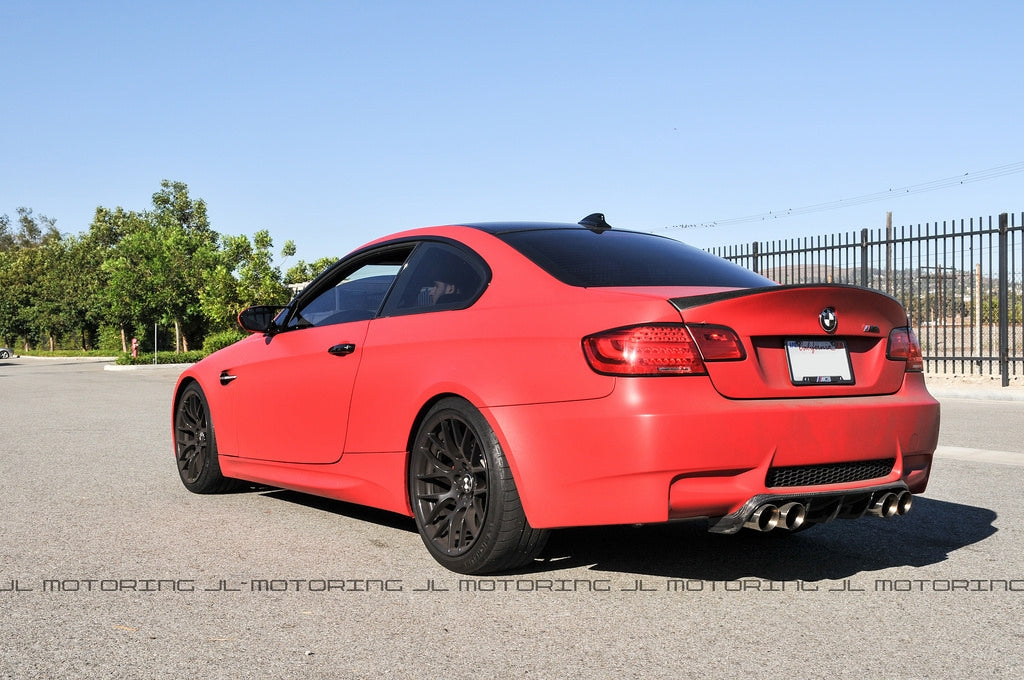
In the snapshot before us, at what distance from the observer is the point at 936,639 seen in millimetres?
3617

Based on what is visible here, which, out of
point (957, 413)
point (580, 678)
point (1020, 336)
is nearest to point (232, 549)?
point (580, 678)

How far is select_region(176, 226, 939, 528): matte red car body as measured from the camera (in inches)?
152

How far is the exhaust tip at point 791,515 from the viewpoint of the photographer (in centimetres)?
394

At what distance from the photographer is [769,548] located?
5.12 m

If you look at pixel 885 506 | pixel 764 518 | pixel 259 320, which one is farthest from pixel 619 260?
pixel 259 320

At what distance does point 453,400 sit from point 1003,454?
19.7 feet

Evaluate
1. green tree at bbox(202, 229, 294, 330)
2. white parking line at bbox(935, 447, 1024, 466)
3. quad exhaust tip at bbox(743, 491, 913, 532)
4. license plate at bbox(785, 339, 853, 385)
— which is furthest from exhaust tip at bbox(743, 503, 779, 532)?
green tree at bbox(202, 229, 294, 330)

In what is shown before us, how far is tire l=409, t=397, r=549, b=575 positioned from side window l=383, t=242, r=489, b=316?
524mm

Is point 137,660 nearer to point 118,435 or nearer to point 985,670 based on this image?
point 985,670

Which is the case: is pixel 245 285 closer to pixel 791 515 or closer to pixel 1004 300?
pixel 1004 300

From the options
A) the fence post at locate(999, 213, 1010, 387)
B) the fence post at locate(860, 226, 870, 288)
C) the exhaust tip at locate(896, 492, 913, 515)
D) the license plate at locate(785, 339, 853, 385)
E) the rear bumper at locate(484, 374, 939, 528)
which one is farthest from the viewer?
the fence post at locate(860, 226, 870, 288)

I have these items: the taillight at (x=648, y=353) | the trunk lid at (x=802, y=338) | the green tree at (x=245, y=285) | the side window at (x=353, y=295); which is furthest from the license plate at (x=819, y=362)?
the green tree at (x=245, y=285)

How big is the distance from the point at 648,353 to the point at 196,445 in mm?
3963

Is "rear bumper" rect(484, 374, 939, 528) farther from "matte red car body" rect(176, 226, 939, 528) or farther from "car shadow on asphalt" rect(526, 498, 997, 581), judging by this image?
"car shadow on asphalt" rect(526, 498, 997, 581)
